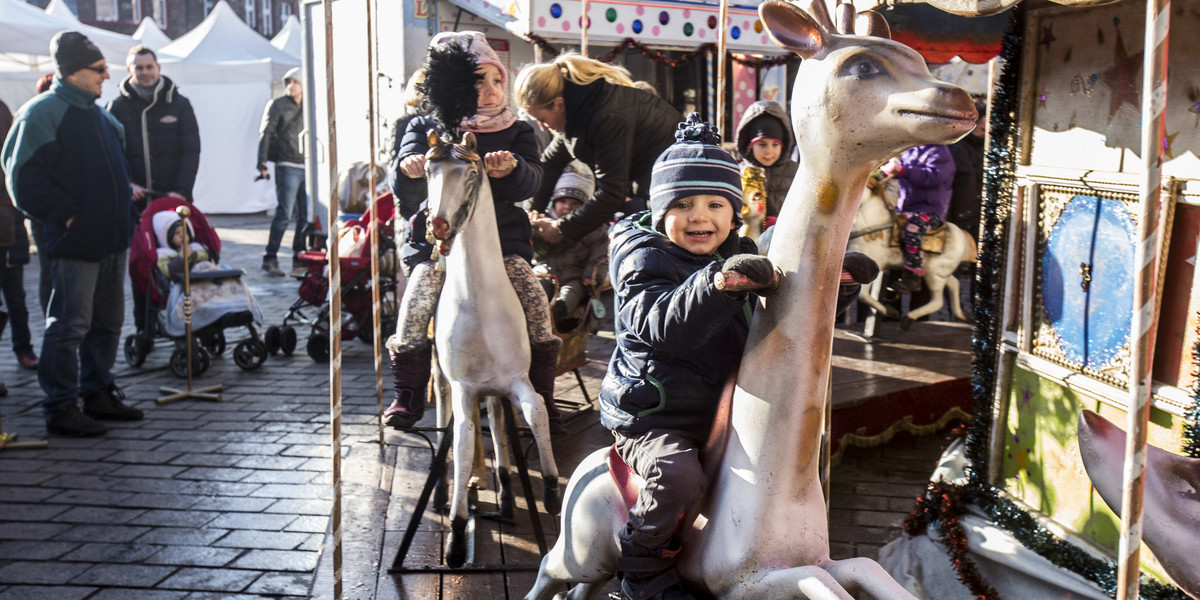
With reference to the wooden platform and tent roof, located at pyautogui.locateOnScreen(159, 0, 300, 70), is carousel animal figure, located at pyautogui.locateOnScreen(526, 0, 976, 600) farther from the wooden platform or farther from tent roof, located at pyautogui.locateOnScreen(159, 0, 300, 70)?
tent roof, located at pyautogui.locateOnScreen(159, 0, 300, 70)

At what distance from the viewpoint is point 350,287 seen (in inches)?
306

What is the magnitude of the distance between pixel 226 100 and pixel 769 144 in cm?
1300

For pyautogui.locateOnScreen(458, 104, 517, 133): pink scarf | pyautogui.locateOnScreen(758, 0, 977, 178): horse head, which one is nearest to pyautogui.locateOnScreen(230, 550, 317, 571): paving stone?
pyautogui.locateOnScreen(458, 104, 517, 133): pink scarf

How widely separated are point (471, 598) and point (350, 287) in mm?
4403

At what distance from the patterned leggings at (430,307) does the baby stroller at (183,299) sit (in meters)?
3.50

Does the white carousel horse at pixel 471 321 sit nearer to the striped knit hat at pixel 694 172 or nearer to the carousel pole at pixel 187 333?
the striped knit hat at pixel 694 172

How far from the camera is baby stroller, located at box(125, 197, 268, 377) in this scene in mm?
7199

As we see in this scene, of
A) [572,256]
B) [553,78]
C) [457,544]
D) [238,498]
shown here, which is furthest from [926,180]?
[238,498]

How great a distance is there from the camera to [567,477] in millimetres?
5031

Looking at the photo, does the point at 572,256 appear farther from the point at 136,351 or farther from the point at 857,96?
the point at 857,96

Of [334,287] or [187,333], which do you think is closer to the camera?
[334,287]

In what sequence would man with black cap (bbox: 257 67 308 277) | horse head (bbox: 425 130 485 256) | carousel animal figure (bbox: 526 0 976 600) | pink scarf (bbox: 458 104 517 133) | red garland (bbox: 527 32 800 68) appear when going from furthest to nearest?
man with black cap (bbox: 257 67 308 277), red garland (bbox: 527 32 800 68), pink scarf (bbox: 458 104 517 133), horse head (bbox: 425 130 485 256), carousel animal figure (bbox: 526 0 976 600)

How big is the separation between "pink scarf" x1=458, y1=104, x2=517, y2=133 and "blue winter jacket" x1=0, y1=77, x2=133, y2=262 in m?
2.67

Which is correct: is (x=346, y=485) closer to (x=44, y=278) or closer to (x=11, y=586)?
(x=11, y=586)
